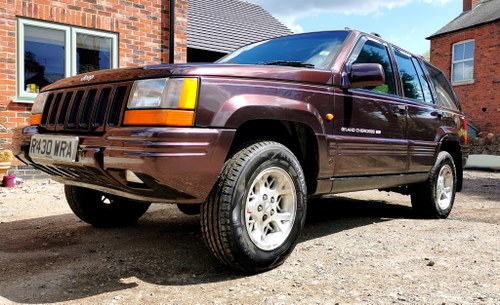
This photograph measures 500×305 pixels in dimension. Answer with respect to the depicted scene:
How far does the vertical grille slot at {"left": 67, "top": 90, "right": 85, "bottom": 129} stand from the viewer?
2748mm

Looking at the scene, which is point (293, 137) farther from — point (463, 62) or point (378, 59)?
point (463, 62)

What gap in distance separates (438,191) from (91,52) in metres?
6.06

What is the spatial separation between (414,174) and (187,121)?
2.79 m

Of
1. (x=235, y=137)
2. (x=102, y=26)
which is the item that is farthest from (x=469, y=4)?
(x=235, y=137)

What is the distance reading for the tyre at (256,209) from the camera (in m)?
2.42

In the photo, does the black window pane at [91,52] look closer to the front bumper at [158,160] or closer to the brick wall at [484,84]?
the front bumper at [158,160]

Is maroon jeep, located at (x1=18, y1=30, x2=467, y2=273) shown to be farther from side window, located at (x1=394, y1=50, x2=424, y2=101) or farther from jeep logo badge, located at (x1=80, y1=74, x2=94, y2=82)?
side window, located at (x1=394, y1=50, x2=424, y2=101)

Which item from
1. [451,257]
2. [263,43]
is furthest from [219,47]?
[451,257]

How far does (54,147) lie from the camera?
265 cm

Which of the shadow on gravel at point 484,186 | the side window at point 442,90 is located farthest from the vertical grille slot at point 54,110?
the shadow on gravel at point 484,186

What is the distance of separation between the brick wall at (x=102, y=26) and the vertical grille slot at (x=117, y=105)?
4.85 metres

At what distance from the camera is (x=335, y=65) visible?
3.23 m

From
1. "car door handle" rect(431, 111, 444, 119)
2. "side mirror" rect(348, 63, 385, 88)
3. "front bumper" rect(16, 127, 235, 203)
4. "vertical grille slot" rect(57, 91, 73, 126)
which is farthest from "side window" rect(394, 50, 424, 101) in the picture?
"vertical grille slot" rect(57, 91, 73, 126)

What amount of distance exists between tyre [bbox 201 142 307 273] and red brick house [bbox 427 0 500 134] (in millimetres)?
16182
